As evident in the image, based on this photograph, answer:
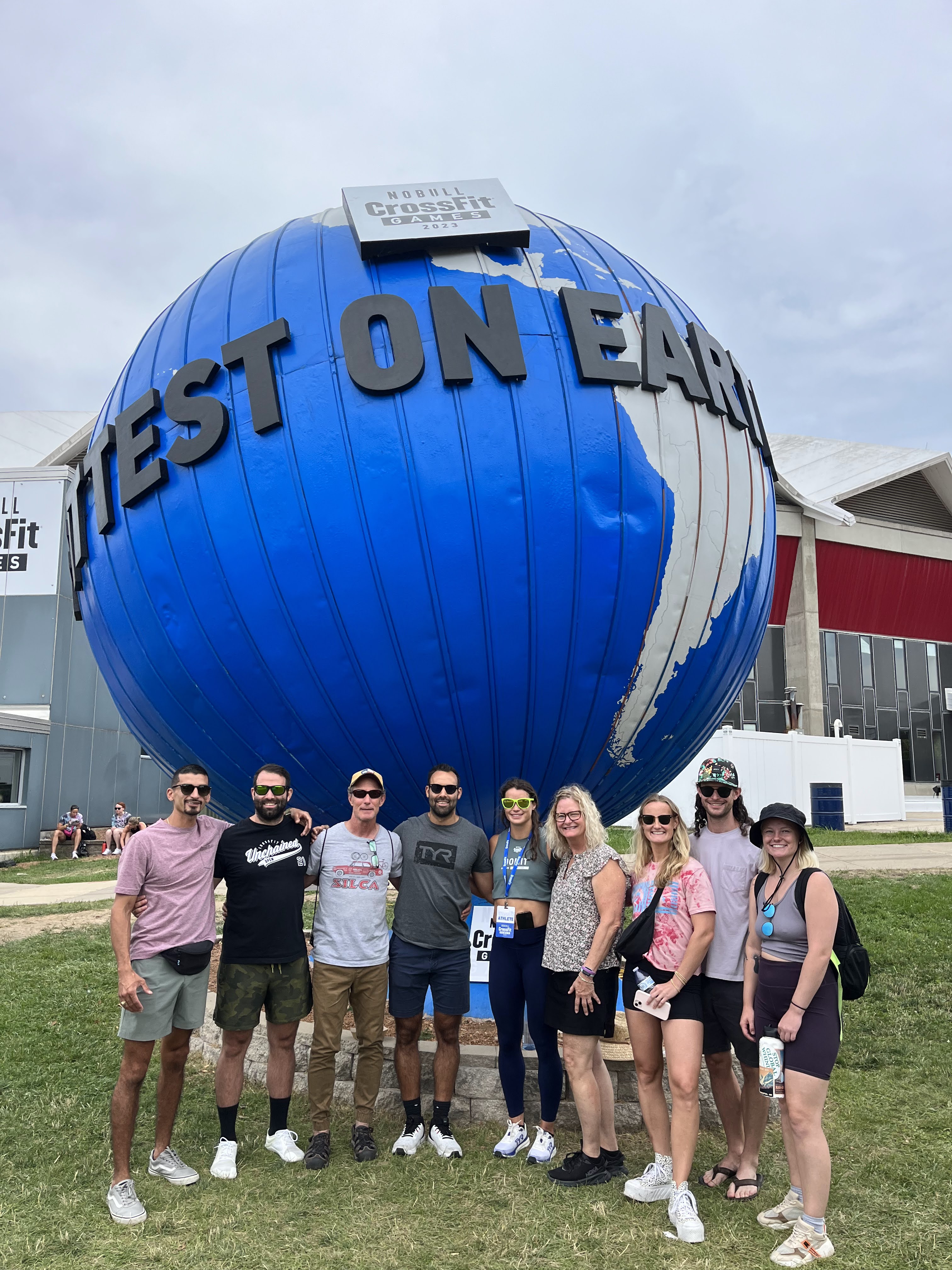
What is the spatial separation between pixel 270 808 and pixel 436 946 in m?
0.96

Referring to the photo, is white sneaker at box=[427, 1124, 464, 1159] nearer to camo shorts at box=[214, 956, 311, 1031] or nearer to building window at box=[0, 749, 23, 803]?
camo shorts at box=[214, 956, 311, 1031]

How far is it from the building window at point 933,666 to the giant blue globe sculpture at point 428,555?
36.2 meters

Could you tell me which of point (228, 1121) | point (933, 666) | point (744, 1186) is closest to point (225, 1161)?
point (228, 1121)

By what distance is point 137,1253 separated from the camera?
3.49 metres

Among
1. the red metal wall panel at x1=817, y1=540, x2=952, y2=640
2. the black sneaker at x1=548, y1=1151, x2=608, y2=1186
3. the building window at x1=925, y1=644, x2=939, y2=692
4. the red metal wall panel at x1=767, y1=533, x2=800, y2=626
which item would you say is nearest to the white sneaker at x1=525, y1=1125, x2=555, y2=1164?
the black sneaker at x1=548, y1=1151, x2=608, y2=1186

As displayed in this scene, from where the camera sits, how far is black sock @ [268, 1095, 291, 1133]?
4.39 metres

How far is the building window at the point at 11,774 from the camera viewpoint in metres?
21.7

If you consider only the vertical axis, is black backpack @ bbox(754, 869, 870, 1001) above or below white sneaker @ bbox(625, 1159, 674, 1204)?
above

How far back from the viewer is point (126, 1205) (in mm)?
3797

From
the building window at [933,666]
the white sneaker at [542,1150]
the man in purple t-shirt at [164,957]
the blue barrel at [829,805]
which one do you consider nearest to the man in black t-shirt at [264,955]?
the man in purple t-shirt at [164,957]

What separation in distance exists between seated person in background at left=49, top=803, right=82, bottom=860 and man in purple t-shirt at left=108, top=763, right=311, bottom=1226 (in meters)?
19.2

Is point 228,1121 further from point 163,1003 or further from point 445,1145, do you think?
point 445,1145

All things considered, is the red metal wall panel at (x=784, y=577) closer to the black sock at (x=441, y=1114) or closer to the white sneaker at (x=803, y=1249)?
the black sock at (x=441, y=1114)

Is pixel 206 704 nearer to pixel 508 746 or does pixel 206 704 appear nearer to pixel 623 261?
pixel 508 746
